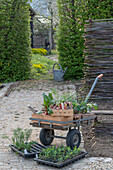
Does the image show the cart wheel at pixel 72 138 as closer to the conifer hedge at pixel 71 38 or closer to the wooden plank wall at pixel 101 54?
the wooden plank wall at pixel 101 54

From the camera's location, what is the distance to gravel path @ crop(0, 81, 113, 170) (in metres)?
4.27

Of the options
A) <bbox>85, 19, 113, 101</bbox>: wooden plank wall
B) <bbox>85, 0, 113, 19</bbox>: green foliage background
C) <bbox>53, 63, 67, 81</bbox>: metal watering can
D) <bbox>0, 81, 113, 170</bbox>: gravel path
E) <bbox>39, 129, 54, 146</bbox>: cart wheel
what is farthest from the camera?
<bbox>53, 63, 67, 81</bbox>: metal watering can

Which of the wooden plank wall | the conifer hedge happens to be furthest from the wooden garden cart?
the conifer hedge

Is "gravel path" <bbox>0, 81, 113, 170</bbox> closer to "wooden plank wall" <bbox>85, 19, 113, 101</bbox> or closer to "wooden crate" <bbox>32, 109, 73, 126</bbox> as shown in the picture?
"wooden crate" <bbox>32, 109, 73, 126</bbox>

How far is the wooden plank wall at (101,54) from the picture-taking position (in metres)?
8.52

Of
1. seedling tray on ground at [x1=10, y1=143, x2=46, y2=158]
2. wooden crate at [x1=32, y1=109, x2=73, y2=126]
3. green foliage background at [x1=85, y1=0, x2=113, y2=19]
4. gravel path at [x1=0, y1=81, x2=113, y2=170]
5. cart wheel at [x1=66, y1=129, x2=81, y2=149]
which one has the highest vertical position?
green foliage background at [x1=85, y1=0, x2=113, y2=19]

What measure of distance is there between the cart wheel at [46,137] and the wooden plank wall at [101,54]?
11.9 ft

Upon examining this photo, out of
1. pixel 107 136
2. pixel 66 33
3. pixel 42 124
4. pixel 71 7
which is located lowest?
pixel 107 136

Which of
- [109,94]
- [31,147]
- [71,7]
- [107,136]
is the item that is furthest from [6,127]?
[71,7]

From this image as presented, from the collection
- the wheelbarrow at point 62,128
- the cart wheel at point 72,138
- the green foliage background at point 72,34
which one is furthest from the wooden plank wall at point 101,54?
the cart wheel at point 72,138

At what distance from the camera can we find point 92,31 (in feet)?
28.1

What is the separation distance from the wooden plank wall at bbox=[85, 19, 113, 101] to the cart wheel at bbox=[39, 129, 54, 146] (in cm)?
364

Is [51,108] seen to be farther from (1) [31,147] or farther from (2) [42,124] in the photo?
(1) [31,147]

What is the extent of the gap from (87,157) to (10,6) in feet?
28.8
